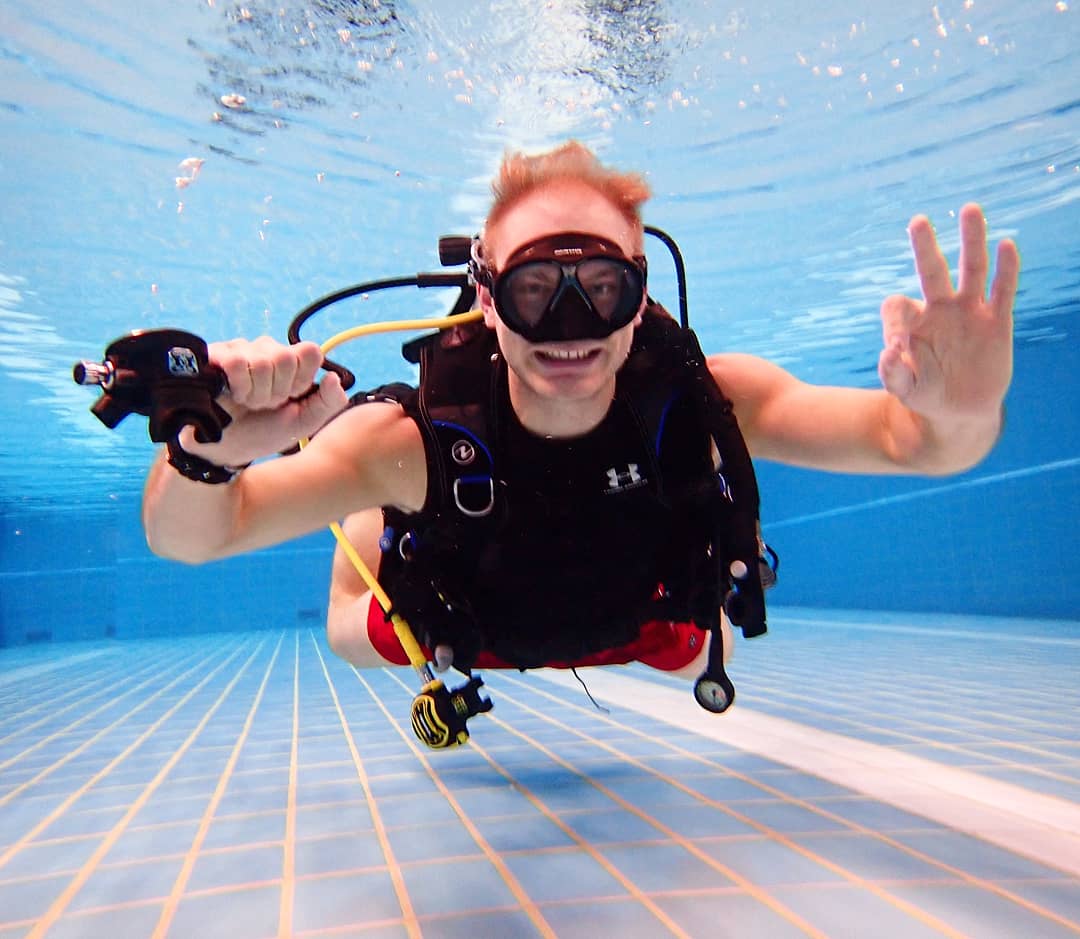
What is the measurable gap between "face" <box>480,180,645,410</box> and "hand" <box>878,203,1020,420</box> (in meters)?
0.78

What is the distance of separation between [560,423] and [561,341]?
364 mm

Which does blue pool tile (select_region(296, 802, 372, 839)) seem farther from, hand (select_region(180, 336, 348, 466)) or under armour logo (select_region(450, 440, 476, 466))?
hand (select_region(180, 336, 348, 466))

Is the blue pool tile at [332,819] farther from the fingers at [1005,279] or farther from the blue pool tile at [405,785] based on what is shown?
the fingers at [1005,279]

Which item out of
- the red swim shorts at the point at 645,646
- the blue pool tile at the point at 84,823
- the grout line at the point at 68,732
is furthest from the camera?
the grout line at the point at 68,732

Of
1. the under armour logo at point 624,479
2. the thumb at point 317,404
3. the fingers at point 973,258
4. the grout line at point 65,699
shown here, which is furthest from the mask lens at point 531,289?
the grout line at point 65,699

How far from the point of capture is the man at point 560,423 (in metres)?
1.78

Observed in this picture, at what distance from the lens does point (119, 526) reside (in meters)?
30.2

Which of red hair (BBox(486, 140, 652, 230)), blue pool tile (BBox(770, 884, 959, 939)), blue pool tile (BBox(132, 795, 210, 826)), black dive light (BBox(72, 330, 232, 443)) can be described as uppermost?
red hair (BBox(486, 140, 652, 230))

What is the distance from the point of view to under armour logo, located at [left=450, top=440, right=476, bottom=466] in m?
2.48

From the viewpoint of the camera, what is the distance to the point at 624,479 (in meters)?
2.61

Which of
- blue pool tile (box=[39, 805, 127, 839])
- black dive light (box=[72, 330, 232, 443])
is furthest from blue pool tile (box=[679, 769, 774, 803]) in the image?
black dive light (box=[72, 330, 232, 443])

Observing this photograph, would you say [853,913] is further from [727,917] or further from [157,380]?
[157,380]

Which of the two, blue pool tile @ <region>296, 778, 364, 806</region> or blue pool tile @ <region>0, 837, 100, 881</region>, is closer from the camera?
blue pool tile @ <region>0, 837, 100, 881</region>

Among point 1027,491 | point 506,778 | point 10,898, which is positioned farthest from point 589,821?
point 1027,491
